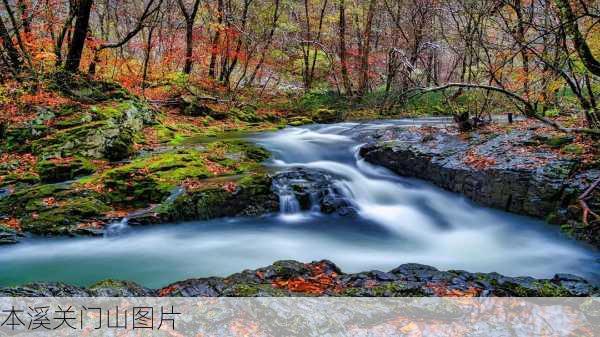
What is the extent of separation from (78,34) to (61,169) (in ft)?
16.6

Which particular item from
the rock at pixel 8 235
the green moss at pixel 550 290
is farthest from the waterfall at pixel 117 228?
the green moss at pixel 550 290

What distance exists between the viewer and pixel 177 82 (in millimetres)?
15680

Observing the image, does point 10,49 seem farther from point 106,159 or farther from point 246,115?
point 246,115

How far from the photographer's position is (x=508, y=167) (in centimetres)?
692

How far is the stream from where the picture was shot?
211 inches

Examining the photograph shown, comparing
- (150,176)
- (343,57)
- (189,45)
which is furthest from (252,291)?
(343,57)

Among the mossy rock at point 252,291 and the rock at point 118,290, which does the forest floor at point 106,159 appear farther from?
the mossy rock at point 252,291

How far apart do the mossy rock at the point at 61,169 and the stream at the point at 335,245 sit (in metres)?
1.86

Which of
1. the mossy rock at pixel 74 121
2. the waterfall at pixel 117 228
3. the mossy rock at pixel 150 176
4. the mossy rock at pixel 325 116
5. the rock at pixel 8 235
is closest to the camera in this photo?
the rock at pixel 8 235

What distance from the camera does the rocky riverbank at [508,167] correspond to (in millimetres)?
6191

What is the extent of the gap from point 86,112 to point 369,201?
6.76 meters

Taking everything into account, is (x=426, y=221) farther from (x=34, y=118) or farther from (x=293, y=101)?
(x=293, y=101)

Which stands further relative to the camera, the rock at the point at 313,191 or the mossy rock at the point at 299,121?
the mossy rock at the point at 299,121

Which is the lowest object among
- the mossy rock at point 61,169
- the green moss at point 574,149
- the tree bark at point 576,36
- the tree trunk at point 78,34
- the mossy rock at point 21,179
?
the mossy rock at point 21,179
